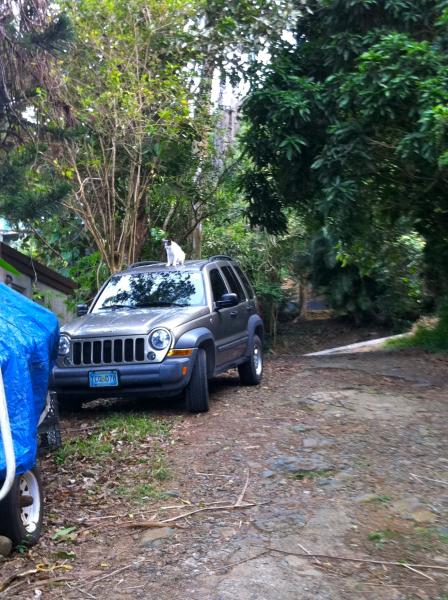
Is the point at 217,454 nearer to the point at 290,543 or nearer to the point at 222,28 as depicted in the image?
the point at 290,543

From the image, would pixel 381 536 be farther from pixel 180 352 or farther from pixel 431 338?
pixel 431 338

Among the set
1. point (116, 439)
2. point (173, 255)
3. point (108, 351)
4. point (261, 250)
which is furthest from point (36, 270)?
point (116, 439)

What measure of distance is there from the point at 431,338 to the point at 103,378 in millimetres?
8466

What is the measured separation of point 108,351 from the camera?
28.6 ft

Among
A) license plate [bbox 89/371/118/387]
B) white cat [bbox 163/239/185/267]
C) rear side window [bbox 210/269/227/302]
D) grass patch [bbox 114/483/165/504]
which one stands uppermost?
white cat [bbox 163/239/185/267]

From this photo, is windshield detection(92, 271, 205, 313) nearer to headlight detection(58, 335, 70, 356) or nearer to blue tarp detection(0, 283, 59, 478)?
headlight detection(58, 335, 70, 356)

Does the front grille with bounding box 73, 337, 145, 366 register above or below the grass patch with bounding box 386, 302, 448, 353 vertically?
above

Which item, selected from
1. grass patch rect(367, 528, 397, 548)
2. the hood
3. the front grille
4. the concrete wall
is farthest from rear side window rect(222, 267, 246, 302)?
the concrete wall

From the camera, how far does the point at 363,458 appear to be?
23.1 ft

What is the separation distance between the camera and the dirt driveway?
475 cm

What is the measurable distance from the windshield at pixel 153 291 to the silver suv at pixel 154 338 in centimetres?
1

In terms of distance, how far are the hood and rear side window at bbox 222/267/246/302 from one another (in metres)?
1.44

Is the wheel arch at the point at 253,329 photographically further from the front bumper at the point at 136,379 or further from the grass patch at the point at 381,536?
the grass patch at the point at 381,536

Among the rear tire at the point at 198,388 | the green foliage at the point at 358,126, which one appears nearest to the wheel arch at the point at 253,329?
the rear tire at the point at 198,388
